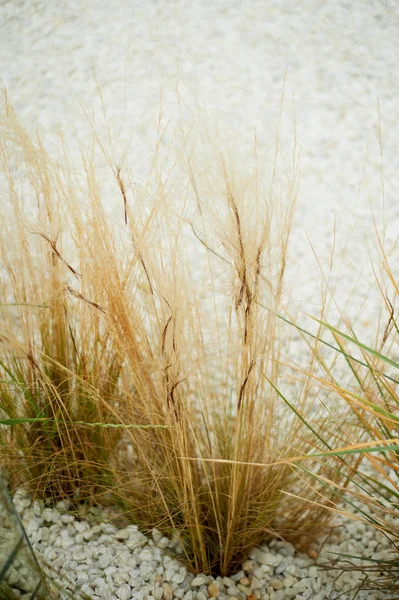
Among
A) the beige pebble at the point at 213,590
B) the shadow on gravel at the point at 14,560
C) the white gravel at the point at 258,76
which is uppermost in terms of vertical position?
the white gravel at the point at 258,76

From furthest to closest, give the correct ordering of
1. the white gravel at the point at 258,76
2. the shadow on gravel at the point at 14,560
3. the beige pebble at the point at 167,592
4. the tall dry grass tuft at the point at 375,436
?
1. the white gravel at the point at 258,76
2. the beige pebble at the point at 167,592
3. the tall dry grass tuft at the point at 375,436
4. the shadow on gravel at the point at 14,560

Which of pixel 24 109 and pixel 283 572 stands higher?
pixel 24 109

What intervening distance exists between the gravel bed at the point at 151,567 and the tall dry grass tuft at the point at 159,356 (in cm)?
3

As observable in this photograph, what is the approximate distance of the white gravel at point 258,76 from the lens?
1867 millimetres

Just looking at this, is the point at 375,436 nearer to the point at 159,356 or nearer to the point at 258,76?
the point at 159,356

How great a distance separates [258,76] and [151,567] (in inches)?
57.4

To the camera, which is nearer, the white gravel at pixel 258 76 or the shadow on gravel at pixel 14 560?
the shadow on gravel at pixel 14 560

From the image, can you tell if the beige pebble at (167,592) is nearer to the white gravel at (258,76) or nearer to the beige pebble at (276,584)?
the beige pebble at (276,584)

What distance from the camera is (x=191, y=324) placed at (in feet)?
3.17

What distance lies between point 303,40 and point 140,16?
0.51m

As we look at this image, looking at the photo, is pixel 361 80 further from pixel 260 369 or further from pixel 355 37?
pixel 260 369

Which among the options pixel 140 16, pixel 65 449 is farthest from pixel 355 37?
pixel 65 449

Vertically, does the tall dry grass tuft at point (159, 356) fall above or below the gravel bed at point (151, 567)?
above

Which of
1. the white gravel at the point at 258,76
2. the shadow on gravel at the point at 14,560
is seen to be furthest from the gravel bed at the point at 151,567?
the white gravel at the point at 258,76
